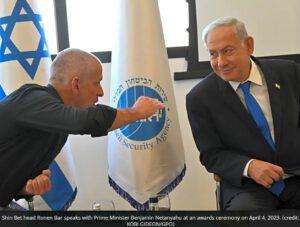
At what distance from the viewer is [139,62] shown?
8.66ft

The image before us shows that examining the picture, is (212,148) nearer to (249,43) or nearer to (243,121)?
(243,121)

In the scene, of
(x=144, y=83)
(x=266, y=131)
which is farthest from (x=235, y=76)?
(x=144, y=83)

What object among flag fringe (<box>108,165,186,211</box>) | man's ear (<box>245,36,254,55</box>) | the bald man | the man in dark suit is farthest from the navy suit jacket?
flag fringe (<box>108,165,186,211</box>)

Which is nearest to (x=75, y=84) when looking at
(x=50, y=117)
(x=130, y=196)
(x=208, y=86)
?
(x=50, y=117)

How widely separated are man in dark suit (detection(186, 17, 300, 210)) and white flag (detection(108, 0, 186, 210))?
18.3 inches

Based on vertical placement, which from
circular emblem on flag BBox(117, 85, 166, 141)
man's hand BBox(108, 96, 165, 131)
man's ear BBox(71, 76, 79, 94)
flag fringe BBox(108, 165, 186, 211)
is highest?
man's ear BBox(71, 76, 79, 94)

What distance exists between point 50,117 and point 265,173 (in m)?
0.92

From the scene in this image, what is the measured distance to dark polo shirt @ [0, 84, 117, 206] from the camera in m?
1.61

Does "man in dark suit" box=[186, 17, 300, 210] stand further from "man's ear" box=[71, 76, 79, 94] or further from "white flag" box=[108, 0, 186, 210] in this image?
"man's ear" box=[71, 76, 79, 94]

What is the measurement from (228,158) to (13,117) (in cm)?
96

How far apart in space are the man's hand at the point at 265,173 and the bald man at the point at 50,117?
498mm

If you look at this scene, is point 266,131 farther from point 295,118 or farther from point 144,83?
point 144,83

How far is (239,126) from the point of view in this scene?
207cm

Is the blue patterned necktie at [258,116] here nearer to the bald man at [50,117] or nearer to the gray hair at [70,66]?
the bald man at [50,117]
